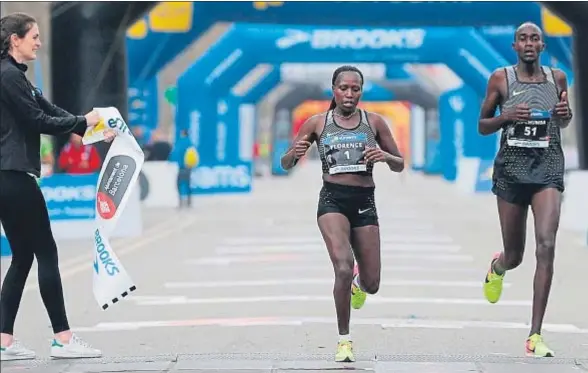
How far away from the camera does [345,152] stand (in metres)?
7.16

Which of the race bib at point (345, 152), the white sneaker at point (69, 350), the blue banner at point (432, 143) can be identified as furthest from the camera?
the blue banner at point (432, 143)

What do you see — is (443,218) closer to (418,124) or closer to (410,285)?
(410,285)

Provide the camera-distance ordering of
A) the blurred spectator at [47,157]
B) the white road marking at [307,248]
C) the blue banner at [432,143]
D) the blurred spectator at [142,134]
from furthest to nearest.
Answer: the blue banner at [432,143] < the blurred spectator at [142,134] < the blurred spectator at [47,157] < the white road marking at [307,248]

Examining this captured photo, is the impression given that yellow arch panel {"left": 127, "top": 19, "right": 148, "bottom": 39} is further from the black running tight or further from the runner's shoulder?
the black running tight

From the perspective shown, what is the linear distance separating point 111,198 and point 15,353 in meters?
1.04

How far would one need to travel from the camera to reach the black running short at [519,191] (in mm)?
7465

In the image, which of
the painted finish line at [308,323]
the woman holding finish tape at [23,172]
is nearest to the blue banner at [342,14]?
the painted finish line at [308,323]

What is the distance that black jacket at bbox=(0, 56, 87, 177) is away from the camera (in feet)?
22.7

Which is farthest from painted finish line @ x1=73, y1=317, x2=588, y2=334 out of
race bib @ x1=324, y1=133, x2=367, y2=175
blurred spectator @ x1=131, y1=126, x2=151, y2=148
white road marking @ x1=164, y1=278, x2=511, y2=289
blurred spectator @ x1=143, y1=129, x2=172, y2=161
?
blurred spectator @ x1=143, y1=129, x2=172, y2=161

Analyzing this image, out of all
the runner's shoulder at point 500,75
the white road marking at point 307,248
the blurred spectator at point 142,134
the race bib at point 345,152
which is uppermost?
the blurred spectator at point 142,134

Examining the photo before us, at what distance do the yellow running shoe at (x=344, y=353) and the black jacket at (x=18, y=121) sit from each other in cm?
191

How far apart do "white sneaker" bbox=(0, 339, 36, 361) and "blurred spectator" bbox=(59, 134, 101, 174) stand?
33.6ft

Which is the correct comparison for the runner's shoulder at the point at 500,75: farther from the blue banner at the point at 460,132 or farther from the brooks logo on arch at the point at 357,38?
the blue banner at the point at 460,132

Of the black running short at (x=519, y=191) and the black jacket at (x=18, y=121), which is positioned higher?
the black jacket at (x=18, y=121)
